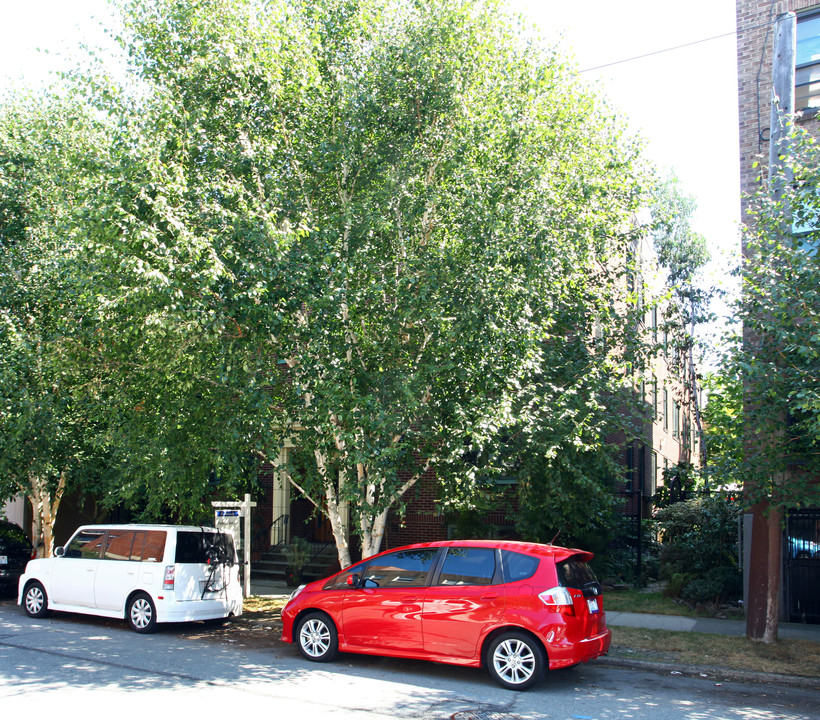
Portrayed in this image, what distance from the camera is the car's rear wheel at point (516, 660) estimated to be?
318 inches

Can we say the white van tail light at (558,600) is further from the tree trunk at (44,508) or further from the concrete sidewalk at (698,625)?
the tree trunk at (44,508)

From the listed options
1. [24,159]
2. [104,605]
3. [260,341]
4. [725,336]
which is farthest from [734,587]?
[24,159]

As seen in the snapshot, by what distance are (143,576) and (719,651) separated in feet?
27.8

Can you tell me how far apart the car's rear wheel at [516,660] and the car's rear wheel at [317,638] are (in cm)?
214

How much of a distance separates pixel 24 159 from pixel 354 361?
10.4 meters

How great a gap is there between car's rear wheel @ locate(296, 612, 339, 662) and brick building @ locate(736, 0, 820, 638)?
771cm

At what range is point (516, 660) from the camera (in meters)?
8.18

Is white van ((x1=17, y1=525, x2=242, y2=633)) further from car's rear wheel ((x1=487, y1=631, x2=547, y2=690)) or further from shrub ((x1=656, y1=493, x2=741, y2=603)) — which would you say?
shrub ((x1=656, y1=493, x2=741, y2=603))

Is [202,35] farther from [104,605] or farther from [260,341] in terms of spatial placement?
[104,605]

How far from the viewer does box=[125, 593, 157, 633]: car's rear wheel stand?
1126 cm

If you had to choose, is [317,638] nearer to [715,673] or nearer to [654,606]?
[715,673]

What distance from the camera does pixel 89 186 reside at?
9859 millimetres

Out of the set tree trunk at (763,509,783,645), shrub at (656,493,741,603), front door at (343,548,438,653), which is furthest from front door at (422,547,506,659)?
shrub at (656,493,741,603)

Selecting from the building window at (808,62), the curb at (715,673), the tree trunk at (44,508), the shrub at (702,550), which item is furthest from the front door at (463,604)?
the tree trunk at (44,508)
